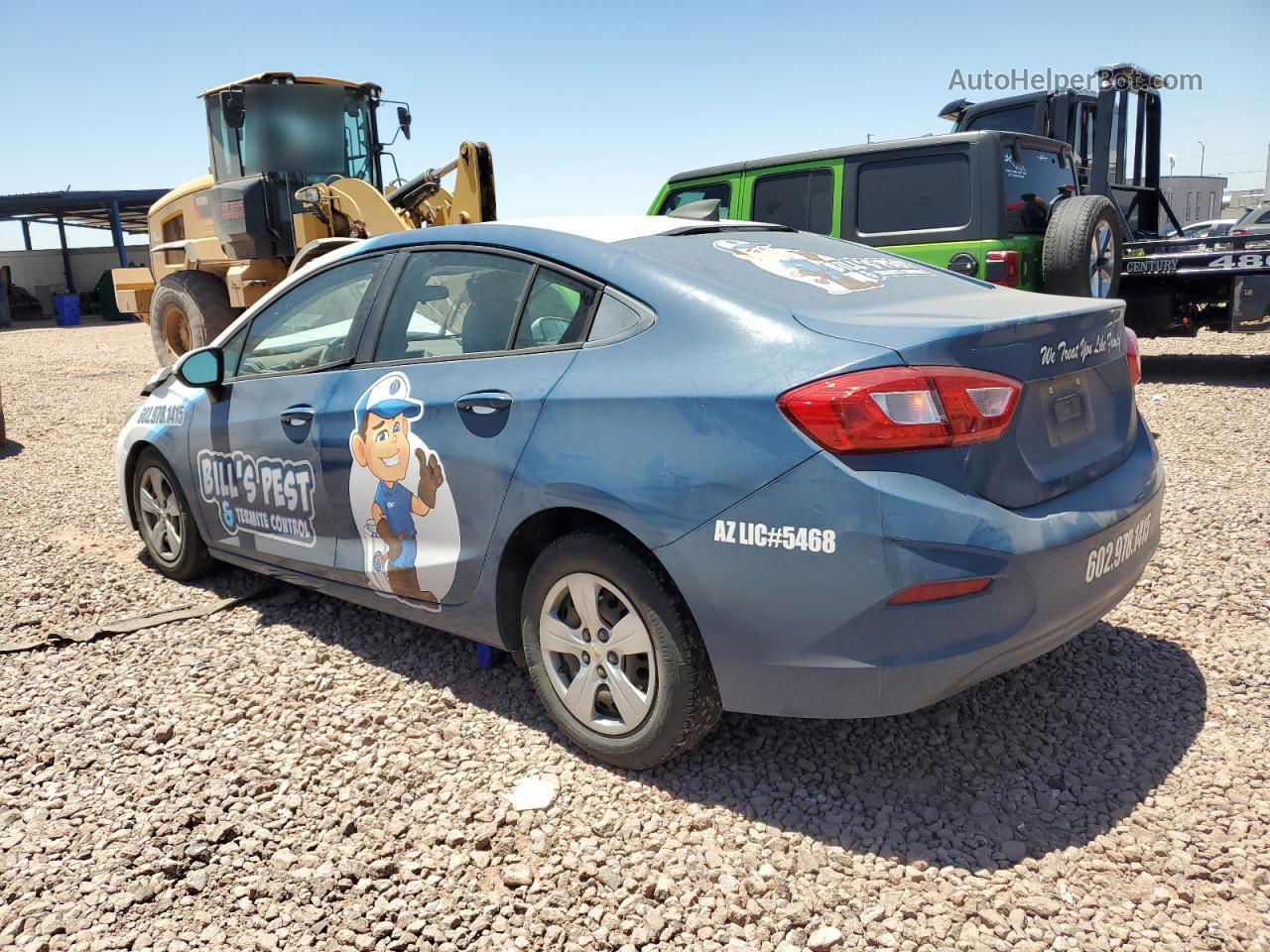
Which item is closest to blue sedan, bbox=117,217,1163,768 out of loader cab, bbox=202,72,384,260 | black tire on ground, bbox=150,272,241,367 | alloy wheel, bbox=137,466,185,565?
alloy wheel, bbox=137,466,185,565

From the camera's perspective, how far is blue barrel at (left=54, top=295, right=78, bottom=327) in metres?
29.9

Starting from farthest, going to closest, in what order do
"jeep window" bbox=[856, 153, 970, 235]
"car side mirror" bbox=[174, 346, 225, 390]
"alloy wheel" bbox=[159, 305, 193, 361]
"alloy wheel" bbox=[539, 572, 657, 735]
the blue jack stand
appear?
"alloy wheel" bbox=[159, 305, 193, 361] < "jeep window" bbox=[856, 153, 970, 235] < "car side mirror" bbox=[174, 346, 225, 390] < the blue jack stand < "alloy wheel" bbox=[539, 572, 657, 735]

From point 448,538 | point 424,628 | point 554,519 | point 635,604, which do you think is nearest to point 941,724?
point 635,604

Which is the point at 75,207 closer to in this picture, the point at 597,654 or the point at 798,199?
the point at 798,199

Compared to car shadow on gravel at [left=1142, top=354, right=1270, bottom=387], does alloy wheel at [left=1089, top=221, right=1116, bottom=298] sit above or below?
above

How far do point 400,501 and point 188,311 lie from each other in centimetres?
1011

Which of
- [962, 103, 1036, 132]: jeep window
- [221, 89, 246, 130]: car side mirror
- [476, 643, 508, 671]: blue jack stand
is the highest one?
[221, 89, 246, 130]: car side mirror

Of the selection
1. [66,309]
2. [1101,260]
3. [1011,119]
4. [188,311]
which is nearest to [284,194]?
[188,311]

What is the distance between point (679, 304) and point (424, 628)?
6.62 ft

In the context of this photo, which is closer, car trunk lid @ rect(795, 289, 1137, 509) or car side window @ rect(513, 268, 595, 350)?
car trunk lid @ rect(795, 289, 1137, 509)

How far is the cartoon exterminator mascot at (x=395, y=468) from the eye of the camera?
3314mm

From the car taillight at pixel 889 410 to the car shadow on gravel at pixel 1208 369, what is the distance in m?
8.51

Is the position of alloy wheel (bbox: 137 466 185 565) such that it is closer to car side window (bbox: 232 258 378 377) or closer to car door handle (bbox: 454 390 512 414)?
car side window (bbox: 232 258 378 377)

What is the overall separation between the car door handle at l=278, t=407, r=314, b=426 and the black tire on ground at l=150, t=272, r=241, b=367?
8.82 metres
